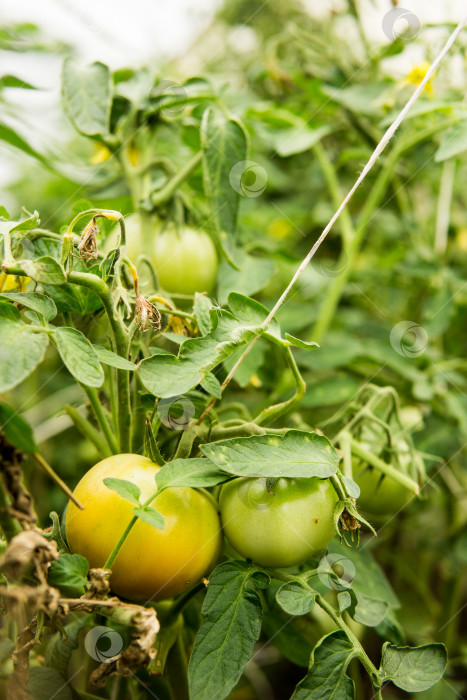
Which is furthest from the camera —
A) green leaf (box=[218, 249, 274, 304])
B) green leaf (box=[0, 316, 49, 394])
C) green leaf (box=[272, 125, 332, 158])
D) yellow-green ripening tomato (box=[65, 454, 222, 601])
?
green leaf (box=[272, 125, 332, 158])

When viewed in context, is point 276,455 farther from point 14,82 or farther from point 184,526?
point 14,82

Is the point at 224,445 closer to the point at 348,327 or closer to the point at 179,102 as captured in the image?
the point at 179,102

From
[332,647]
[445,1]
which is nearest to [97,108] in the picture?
[332,647]

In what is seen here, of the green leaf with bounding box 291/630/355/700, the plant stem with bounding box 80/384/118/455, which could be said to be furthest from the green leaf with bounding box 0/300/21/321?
the green leaf with bounding box 291/630/355/700

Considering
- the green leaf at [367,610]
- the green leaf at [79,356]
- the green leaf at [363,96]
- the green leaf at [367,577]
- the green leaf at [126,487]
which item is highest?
the green leaf at [363,96]

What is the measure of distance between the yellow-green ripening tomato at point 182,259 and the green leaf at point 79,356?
0.83 feet

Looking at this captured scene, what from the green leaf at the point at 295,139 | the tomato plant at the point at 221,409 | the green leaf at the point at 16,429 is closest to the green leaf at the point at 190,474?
the tomato plant at the point at 221,409

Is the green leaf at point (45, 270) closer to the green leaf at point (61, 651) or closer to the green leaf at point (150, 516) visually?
the green leaf at point (150, 516)

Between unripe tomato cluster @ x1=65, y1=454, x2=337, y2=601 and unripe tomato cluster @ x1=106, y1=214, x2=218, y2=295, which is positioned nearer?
unripe tomato cluster @ x1=65, y1=454, x2=337, y2=601

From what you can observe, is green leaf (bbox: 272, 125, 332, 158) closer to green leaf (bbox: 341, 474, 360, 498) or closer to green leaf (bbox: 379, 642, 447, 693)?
green leaf (bbox: 341, 474, 360, 498)

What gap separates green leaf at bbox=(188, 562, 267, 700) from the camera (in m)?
0.42

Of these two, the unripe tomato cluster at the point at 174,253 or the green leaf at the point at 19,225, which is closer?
the green leaf at the point at 19,225

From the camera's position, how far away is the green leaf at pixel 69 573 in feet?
1.30

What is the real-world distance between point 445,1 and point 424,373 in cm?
78
